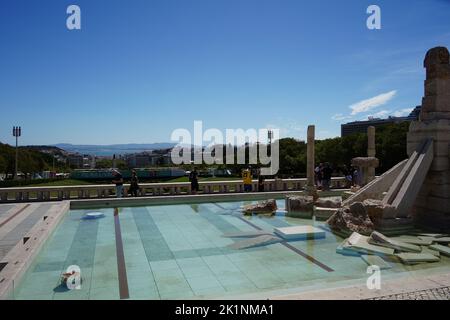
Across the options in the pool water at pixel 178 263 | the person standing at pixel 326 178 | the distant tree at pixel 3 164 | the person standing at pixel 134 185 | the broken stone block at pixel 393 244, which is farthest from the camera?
the distant tree at pixel 3 164

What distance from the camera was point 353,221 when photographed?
9812 millimetres

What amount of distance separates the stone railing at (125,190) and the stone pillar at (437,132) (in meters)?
9.11

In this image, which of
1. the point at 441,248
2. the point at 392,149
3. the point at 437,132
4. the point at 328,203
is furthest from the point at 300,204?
the point at 392,149

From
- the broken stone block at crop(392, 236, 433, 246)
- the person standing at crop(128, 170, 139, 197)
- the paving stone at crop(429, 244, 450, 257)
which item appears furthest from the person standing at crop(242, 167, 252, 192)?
the paving stone at crop(429, 244, 450, 257)

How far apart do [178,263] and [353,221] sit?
203 inches

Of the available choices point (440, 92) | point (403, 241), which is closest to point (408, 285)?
point (403, 241)

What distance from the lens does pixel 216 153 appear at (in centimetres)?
5669

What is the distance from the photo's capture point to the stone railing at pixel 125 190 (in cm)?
1514

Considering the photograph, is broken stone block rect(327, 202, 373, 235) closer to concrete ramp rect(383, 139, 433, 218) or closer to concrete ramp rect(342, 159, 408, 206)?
concrete ramp rect(383, 139, 433, 218)

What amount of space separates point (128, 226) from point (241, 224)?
11.4 feet

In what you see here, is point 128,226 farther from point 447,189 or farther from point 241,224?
point 447,189

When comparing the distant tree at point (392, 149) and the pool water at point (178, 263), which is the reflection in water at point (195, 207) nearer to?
the pool water at point (178, 263)

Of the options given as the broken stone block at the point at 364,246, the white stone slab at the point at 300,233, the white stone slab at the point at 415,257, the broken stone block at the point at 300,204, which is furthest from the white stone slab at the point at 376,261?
the broken stone block at the point at 300,204

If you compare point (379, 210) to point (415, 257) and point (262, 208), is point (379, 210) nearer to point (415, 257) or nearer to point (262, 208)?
point (415, 257)
